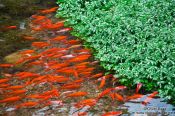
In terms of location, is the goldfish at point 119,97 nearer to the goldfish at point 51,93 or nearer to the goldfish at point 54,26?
the goldfish at point 51,93

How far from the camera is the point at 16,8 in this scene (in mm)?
8820

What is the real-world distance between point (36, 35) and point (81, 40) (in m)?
1.08

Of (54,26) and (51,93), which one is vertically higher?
(54,26)

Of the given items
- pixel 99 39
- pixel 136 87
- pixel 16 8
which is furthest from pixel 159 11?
pixel 16 8

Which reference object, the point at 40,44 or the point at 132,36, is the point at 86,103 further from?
the point at 40,44

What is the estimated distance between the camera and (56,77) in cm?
623

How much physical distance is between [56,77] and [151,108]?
1826 millimetres

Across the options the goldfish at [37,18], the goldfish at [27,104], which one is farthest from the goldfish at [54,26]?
the goldfish at [27,104]

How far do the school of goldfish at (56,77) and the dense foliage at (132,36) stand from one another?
0.70ft

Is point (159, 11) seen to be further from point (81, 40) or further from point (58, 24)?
point (58, 24)

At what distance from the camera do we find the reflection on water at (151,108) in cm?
536

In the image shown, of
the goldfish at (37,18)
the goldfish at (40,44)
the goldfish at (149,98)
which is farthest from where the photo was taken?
the goldfish at (37,18)

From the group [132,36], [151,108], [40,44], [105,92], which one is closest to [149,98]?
[151,108]

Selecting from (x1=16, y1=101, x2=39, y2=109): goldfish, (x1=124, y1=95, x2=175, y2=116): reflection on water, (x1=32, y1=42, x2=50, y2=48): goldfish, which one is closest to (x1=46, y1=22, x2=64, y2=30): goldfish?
(x1=32, y1=42, x2=50, y2=48): goldfish
